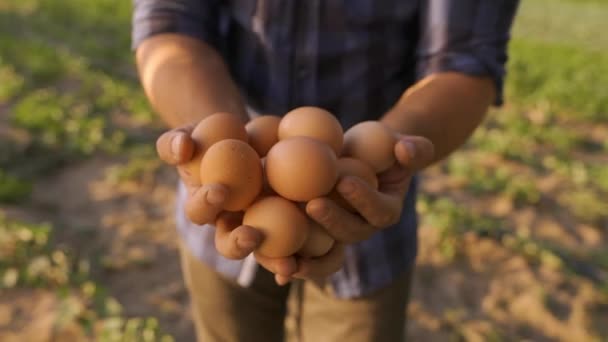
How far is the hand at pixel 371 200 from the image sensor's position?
799 millimetres

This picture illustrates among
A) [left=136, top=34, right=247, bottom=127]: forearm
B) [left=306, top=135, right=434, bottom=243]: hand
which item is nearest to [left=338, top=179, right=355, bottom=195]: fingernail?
[left=306, top=135, right=434, bottom=243]: hand

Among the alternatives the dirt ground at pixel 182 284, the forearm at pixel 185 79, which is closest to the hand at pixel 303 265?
the forearm at pixel 185 79

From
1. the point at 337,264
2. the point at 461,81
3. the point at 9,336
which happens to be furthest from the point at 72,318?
the point at 461,81

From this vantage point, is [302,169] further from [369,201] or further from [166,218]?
[166,218]

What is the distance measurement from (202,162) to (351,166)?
0.24 meters

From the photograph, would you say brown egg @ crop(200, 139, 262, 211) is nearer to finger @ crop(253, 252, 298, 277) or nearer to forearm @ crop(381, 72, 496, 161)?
finger @ crop(253, 252, 298, 277)

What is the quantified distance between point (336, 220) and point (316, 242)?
7 cm

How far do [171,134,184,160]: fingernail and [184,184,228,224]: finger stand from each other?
3.2 inches

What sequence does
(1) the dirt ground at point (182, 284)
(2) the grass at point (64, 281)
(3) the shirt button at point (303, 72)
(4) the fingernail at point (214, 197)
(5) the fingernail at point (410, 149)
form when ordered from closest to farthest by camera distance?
1. (4) the fingernail at point (214, 197)
2. (5) the fingernail at point (410, 149)
3. (3) the shirt button at point (303, 72)
4. (2) the grass at point (64, 281)
5. (1) the dirt ground at point (182, 284)

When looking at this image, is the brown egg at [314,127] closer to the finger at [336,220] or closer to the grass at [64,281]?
the finger at [336,220]

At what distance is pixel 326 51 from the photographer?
1171mm

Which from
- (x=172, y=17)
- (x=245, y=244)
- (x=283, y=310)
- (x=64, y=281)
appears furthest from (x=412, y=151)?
(x=64, y=281)

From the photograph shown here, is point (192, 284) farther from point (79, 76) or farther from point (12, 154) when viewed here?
point (79, 76)

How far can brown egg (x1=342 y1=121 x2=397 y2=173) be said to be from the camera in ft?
2.92
